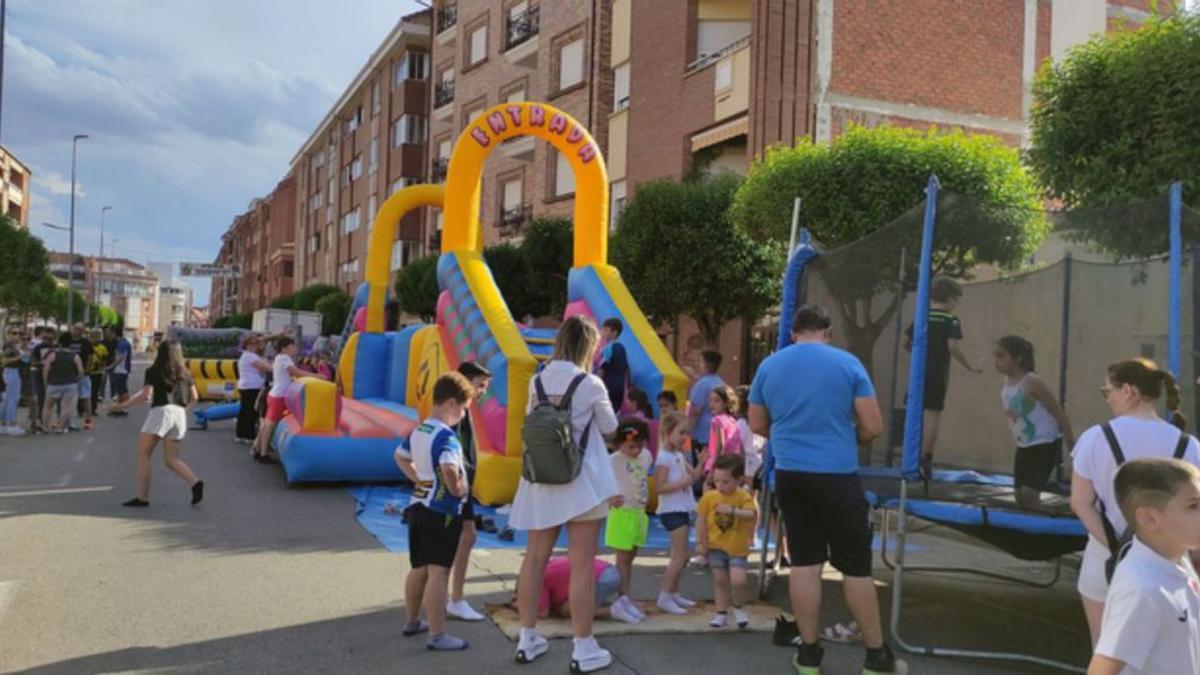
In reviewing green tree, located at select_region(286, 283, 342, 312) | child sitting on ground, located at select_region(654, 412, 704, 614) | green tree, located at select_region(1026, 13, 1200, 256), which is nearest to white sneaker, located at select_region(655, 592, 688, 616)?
child sitting on ground, located at select_region(654, 412, 704, 614)

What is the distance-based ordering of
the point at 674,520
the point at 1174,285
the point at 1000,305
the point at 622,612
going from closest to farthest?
the point at 1174,285, the point at 622,612, the point at 674,520, the point at 1000,305

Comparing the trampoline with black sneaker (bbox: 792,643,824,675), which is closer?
black sneaker (bbox: 792,643,824,675)

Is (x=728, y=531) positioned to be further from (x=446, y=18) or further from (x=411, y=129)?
(x=411, y=129)

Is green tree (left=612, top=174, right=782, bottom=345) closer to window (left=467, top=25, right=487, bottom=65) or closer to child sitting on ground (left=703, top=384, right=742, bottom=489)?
child sitting on ground (left=703, top=384, right=742, bottom=489)

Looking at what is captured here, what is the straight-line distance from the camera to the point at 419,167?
40.5m

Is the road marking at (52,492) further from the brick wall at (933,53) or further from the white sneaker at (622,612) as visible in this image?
the brick wall at (933,53)

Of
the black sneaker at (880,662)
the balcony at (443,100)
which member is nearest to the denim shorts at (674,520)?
the black sneaker at (880,662)

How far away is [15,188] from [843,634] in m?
77.9

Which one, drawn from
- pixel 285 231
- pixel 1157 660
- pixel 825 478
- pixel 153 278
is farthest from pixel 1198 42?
pixel 153 278

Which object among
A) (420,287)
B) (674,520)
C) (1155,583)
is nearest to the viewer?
(1155,583)

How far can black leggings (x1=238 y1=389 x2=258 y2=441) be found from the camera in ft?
Answer: 48.3

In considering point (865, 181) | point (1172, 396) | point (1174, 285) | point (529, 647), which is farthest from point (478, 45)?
point (1172, 396)

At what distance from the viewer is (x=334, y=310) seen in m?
41.1

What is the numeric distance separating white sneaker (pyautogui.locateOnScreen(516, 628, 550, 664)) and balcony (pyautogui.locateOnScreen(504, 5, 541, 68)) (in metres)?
26.6
